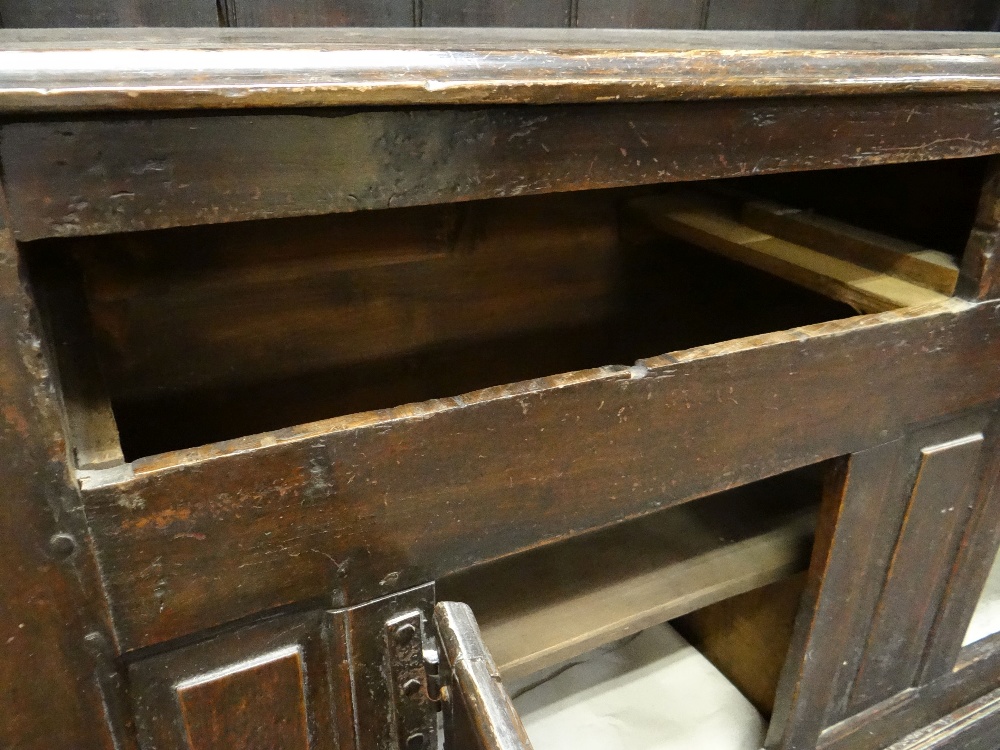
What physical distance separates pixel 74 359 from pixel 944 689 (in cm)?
123

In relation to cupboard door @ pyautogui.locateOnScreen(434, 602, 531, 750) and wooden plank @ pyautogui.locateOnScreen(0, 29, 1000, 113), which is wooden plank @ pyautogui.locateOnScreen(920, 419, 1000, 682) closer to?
wooden plank @ pyautogui.locateOnScreen(0, 29, 1000, 113)

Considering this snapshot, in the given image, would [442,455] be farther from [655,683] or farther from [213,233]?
[655,683]

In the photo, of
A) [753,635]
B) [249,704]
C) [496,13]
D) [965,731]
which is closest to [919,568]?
[753,635]

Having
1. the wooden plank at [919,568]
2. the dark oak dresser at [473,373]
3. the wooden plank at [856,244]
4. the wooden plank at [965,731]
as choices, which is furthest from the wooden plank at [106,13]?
the wooden plank at [965,731]

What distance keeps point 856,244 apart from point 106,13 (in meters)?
0.91

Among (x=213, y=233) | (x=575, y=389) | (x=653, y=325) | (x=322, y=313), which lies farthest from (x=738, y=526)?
(x=213, y=233)

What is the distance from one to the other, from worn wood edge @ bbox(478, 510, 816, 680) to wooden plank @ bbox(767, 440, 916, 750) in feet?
0.21

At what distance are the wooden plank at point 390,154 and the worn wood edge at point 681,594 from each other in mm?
517

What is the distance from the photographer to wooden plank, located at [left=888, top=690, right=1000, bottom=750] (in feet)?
3.75

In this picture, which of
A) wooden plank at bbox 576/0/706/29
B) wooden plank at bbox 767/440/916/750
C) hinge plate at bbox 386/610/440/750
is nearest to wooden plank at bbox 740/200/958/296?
→ wooden plank at bbox 767/440/916/750

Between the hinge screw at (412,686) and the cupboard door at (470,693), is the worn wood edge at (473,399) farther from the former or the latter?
the hinge screw at (412,686)

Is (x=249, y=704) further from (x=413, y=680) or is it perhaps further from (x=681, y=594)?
(x=681, y=594)

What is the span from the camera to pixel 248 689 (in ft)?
2.04

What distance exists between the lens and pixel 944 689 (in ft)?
3.75
